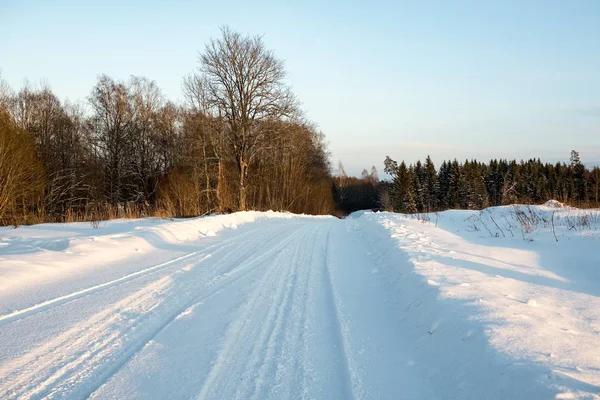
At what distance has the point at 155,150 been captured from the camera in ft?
129

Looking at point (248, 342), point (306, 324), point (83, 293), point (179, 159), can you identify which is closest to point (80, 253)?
point (83, 293)

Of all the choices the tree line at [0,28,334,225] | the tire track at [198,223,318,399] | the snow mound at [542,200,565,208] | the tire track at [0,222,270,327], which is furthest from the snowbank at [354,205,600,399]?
the tree line at [0,28,334,225]

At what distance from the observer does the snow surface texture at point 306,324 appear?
123 inches

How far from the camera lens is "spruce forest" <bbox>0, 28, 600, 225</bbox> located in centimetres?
2097

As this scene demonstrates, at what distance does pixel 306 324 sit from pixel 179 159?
3364cm

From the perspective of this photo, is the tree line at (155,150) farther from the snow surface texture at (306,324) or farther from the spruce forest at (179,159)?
the snow surface texture at (306,324)

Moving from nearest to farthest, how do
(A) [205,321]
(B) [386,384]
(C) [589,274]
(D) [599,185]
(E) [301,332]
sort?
1. (B) [386,384]
2. (E) [301,332]
3. (A) [205,321]
4. (C) [589,274]
5. (D) [599,185]

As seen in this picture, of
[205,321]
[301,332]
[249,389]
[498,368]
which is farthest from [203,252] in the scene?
[498,368]

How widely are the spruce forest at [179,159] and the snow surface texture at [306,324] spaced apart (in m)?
11.8

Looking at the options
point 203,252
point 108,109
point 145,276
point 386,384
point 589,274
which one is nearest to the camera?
point 386,384

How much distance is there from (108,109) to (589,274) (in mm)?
41398

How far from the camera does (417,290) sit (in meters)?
5.43

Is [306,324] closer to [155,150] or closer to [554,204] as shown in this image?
[554,204]

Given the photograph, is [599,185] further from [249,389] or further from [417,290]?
[249,389]
